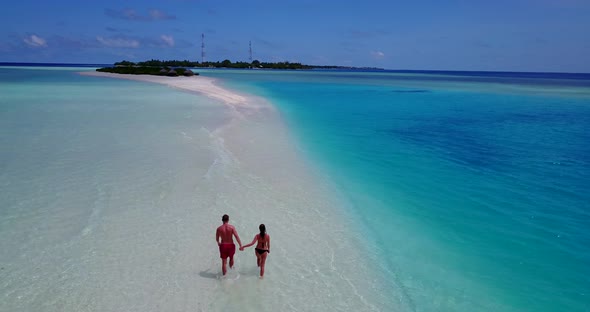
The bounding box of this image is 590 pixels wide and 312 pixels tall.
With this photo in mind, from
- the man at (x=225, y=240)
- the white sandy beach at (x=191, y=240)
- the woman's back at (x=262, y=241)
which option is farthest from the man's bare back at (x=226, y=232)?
the white sandy beach at (x=191, y=240)

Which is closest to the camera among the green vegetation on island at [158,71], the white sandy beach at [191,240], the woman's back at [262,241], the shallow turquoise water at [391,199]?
the white sandy beach at [191,240]

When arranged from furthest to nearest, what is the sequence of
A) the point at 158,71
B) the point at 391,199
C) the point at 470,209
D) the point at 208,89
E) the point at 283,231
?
the point at 158,71
the point at 208,89
the point at 391,199
the point at 470,209
the point at 283,231

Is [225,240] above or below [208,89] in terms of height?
below

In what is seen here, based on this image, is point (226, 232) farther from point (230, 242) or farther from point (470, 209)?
point (470, 209)

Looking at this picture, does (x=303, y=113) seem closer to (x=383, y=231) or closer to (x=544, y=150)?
(x=544, y=150)

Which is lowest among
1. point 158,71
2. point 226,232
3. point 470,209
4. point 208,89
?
point 470,209

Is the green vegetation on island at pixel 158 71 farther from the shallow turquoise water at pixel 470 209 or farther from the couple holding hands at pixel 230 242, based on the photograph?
the couple holding hands at pixel 230 242

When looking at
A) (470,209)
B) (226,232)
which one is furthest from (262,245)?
(470,209)

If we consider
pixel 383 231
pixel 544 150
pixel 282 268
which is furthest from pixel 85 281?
pixel 544 150

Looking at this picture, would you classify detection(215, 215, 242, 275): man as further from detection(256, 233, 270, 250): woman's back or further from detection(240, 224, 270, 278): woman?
detection(256, 233, 270, 250): woman's back

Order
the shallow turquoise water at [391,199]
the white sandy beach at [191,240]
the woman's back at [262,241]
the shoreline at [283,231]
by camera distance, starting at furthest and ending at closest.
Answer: the shallow turquoise water at [391,199] < the woman's back at [262,241] < the shoreline at [283,231] < the white sandy beach at [191,240]

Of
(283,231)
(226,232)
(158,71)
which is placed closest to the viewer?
(226,232)
